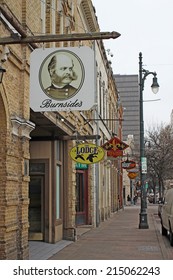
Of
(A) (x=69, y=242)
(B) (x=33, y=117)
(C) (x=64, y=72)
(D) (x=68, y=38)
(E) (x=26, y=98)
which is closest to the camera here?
(D) (x=68, y=38)

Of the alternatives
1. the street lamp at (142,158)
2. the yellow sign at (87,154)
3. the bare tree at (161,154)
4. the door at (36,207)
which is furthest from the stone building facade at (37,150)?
the bare tree at (161,154)

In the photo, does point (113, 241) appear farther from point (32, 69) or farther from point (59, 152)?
point (32, 69)

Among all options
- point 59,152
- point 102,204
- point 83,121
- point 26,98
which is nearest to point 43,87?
point 26,98

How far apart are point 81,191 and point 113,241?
639 cm

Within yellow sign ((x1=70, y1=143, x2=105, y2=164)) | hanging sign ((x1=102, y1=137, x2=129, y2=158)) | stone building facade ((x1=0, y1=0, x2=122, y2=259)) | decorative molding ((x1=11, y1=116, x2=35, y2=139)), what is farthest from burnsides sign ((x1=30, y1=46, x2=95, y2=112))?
hanging sign ((x1=102, y1=137, x2=129, y2=158))

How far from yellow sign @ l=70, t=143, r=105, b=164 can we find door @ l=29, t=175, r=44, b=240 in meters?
1.63

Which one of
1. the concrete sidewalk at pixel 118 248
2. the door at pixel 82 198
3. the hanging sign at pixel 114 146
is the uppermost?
the hanging sign at pixel 114 146

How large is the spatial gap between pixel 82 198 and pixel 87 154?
832 centimetres

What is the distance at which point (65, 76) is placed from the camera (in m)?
9.20

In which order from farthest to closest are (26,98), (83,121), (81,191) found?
(81,191), (83,121), (26,98)

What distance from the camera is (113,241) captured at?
1667cm

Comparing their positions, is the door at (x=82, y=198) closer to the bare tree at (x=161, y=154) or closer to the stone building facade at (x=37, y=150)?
the stone building facade at (x=37, y=150)

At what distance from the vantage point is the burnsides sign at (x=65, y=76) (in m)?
9.02

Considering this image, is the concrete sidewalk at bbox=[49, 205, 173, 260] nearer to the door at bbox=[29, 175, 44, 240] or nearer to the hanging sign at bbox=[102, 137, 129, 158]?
the door at bbox=[29, 175, 44, 240]
